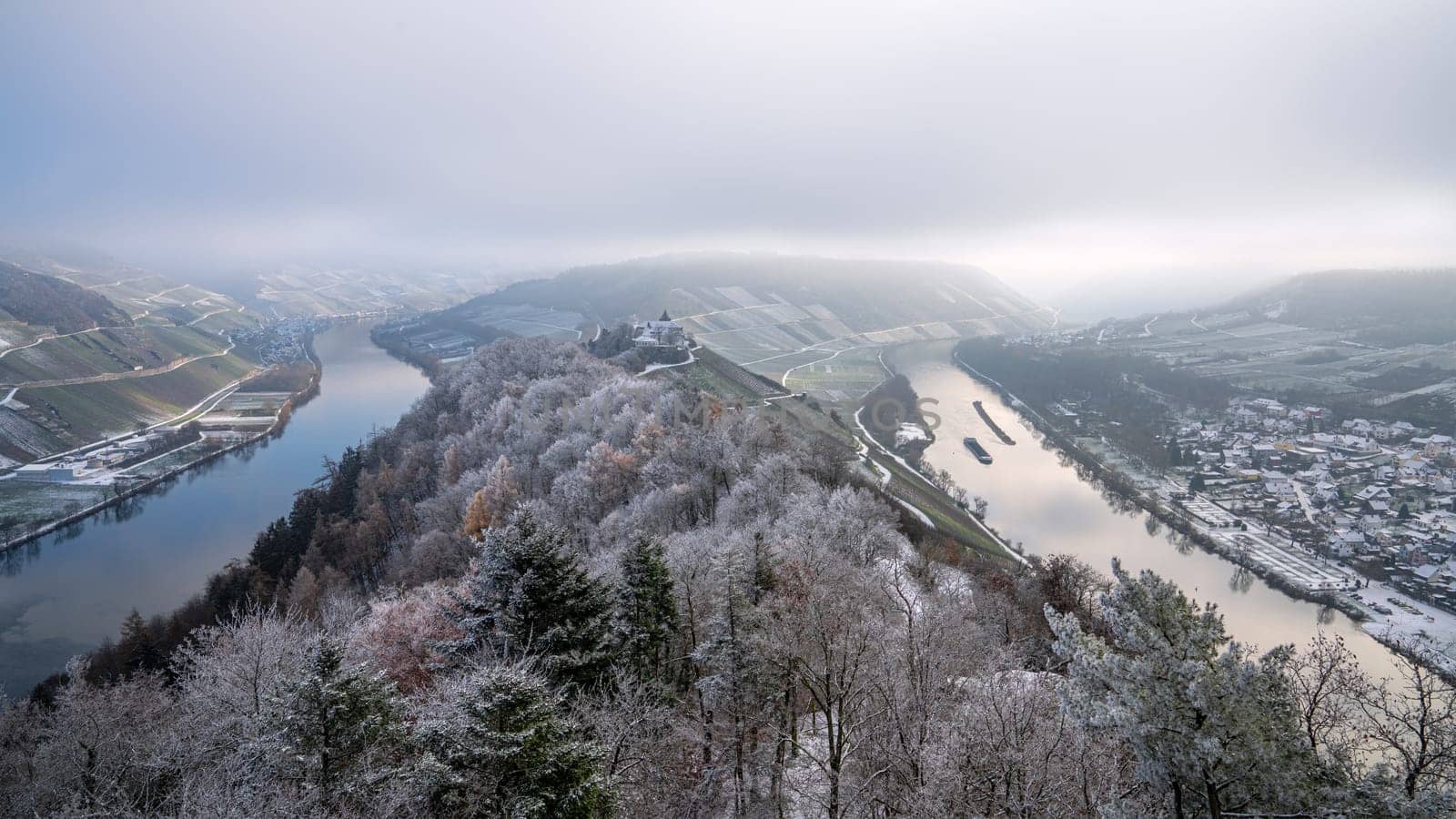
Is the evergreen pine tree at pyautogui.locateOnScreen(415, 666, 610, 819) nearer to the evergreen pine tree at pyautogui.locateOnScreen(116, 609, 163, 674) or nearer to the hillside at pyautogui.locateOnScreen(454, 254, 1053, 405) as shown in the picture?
the evergreen pine tree at pyautogui.locateOnScreen(116, 609, 163, 674)

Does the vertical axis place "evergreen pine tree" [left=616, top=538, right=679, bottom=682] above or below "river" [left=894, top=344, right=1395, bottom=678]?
above

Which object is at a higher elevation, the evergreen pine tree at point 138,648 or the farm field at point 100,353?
the farm field at point 100,353

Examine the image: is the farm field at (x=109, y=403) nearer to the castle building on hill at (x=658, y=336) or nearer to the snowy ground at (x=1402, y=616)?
the castle building on hill at (x=658, y=336)

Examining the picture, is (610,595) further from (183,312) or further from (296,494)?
(183,312)

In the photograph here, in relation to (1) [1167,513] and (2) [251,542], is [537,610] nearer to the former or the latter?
(1) [1167,513]

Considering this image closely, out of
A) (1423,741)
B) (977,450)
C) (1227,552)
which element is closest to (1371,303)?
(977,450)

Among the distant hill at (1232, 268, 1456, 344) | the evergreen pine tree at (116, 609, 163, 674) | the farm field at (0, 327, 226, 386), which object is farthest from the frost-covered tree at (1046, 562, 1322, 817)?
the distant hill at (1232, 268, 1456, 344)

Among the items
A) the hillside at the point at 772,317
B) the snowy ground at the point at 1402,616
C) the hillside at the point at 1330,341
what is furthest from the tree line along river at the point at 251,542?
the hillside at the point at 772,317
